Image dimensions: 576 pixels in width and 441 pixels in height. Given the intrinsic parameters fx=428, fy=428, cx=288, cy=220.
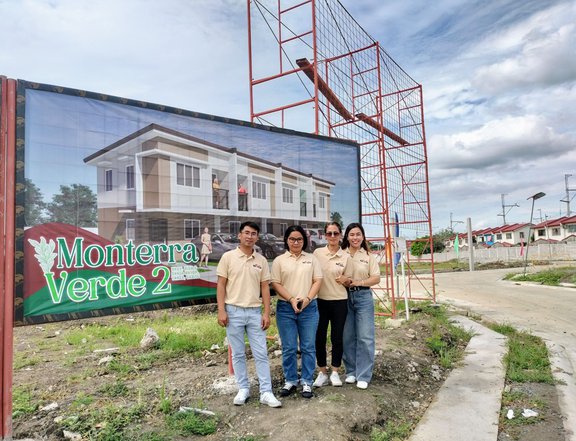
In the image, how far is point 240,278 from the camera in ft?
12.3

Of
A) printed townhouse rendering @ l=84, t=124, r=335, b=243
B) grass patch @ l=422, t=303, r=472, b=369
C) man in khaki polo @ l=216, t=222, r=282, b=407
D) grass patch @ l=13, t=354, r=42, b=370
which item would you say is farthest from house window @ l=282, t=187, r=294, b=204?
grass patch @ l=13, t=354, r=42, b=370

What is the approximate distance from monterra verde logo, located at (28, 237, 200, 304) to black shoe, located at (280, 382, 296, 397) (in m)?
1.38

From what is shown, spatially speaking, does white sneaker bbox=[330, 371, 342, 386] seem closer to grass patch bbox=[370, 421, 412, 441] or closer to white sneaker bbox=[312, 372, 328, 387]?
white sneaker bbox=[312, 372, 328, 387]

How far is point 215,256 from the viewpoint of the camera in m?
4.51

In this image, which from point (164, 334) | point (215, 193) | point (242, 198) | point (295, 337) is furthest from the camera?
point (164, 334)

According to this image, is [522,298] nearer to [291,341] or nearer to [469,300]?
[469,300]

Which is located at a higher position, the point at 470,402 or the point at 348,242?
the point at 348,242

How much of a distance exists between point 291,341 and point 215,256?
48.0 inches

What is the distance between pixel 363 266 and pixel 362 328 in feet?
2.01

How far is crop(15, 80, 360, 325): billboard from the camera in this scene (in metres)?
3.40

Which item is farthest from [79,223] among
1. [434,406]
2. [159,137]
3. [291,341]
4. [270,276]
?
[434,406]

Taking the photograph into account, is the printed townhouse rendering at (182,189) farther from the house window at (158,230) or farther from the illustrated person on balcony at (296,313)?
the illustrated person on balcony at (296,313)

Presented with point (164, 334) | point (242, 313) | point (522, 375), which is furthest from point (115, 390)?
point (522, 375)

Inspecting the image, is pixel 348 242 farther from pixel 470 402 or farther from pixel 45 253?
pixel 45 253
